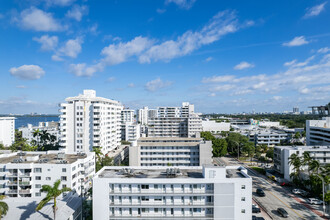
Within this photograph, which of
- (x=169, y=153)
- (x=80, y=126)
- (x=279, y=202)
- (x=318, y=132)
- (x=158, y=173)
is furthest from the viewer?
(x=318, y=132)

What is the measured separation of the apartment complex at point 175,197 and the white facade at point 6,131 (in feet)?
346

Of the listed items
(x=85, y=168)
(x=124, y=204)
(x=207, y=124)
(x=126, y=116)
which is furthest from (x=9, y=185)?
(x=207, y=124)

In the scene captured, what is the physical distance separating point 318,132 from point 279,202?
44.5 m

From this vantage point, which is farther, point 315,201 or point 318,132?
point 318,132

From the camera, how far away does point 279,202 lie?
138 ft

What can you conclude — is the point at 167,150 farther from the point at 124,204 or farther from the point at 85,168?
the point at 124,204

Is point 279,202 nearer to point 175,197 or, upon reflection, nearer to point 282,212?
point 282,212

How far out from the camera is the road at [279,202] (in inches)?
1449

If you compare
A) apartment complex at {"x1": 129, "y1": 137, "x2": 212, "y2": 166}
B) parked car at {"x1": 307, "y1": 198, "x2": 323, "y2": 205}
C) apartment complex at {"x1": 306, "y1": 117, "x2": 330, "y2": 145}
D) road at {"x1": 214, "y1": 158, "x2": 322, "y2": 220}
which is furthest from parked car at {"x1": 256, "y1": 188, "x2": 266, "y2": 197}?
apartment complex at {"x1": 306, "y1": 117, "x2": 330, "y2": 145}

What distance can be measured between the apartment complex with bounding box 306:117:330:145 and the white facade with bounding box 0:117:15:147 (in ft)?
466

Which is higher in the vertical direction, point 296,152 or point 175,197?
point 296,152

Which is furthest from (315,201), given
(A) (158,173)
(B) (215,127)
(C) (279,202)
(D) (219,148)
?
(B) (215,127)

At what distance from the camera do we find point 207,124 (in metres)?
156

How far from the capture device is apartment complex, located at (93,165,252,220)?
27.1 m
